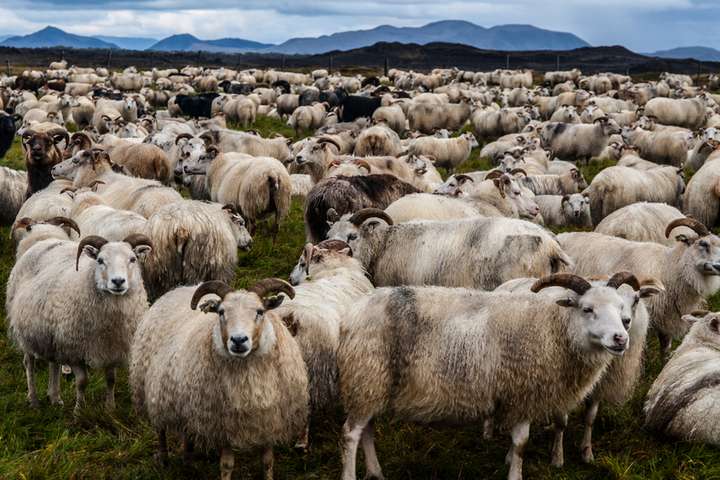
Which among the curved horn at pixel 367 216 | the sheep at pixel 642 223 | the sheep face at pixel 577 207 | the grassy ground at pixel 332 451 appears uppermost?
the curved horn at pixel 367 216

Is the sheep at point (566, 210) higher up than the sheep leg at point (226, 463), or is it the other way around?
the sheep at point (566, 210)

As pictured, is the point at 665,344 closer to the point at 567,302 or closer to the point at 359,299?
the point at 567,302

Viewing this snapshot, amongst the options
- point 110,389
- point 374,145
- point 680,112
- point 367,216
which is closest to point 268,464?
point 110,389

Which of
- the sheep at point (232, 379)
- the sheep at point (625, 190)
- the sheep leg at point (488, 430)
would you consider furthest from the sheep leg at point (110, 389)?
the sheep at point (625, 190)

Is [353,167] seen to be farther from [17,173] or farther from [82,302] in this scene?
[82,302]

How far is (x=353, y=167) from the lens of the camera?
11398 millimetres

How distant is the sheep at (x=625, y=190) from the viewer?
11.7 m

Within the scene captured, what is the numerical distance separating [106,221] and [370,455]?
14.5 ft

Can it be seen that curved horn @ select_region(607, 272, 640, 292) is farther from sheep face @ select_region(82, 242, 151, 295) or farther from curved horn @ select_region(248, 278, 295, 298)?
sheep face @ select_region(82, 242, 151, 295)

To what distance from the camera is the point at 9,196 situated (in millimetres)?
10656

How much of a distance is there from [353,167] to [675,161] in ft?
32.4

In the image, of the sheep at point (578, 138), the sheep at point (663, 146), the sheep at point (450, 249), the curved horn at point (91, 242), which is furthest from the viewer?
the sheep at point (578, 138)

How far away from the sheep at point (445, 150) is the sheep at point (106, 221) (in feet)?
32.4

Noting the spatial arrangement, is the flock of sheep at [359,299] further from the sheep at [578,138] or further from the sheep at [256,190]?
the sheep at [578,138]
